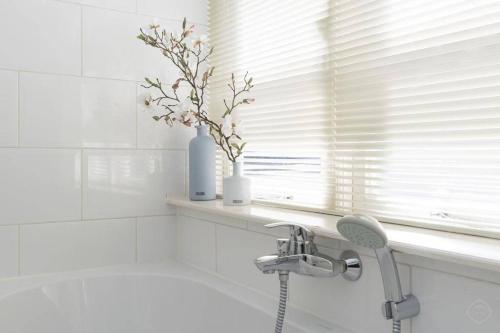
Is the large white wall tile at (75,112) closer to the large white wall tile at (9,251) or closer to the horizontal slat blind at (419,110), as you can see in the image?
the large white wall tile at (9,251)

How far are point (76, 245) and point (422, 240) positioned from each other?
1318 millimetres

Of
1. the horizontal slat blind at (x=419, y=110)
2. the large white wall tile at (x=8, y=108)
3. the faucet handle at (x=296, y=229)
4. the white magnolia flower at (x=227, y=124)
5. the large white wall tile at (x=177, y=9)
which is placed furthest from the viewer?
the large white wall tile at (x=177, y=9)

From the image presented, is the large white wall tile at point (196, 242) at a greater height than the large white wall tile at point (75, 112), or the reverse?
the large white wall tile at point (75, 112)

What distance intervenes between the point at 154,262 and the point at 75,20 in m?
1.00

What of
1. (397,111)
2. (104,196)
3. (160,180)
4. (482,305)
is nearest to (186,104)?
(160,180)

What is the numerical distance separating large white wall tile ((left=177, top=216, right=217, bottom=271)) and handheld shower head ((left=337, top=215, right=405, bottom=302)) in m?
0.88

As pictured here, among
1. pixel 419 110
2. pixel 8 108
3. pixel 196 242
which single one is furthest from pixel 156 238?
pixel 419 110

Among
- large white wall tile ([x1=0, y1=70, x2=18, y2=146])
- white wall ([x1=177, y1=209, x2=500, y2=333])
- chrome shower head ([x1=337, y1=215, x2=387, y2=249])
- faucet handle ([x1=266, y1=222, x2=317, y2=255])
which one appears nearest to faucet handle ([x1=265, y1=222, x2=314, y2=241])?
faucet handle ([x1=266, y1=222, x2=317, y2=255])

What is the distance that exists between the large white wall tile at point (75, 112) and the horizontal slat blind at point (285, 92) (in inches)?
16.9

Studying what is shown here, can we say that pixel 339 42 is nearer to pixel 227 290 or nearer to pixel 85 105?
pixel 227 290

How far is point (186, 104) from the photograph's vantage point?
1.93 m

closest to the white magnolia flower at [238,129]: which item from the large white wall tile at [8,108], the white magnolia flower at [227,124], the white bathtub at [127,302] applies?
the white magnolia flower at [227,124]

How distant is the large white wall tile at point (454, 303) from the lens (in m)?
0.93

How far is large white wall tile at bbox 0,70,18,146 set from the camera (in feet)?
5.57
